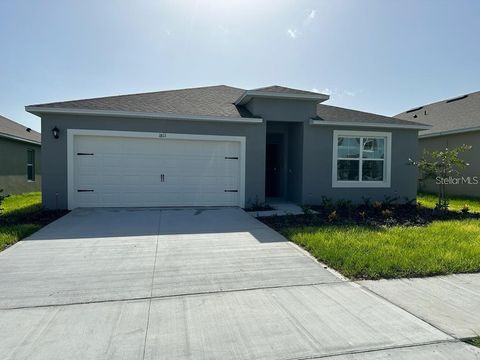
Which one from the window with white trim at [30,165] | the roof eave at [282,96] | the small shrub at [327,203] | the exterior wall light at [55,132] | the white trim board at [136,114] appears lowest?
the small shrub at [327,203]

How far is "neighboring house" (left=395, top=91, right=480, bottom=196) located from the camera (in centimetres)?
1460

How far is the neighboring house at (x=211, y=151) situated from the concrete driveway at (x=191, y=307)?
158 inches

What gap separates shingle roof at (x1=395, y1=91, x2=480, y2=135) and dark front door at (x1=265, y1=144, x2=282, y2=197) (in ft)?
27.8

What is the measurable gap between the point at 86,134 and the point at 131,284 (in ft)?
22.9

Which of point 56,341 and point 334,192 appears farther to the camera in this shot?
point 334,192

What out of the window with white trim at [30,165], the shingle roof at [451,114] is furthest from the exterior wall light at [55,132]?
the shingle roof at [451,114]

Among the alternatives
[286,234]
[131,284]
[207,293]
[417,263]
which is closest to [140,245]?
[131,284]

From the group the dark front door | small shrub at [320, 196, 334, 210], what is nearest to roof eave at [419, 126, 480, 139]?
small shrub at [320, 196, 334, 210]

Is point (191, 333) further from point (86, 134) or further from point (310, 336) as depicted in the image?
point (86, 134)

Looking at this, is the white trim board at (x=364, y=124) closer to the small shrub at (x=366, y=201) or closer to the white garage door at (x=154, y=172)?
the small shrub at (x=366, y=201)

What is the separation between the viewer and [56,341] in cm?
296

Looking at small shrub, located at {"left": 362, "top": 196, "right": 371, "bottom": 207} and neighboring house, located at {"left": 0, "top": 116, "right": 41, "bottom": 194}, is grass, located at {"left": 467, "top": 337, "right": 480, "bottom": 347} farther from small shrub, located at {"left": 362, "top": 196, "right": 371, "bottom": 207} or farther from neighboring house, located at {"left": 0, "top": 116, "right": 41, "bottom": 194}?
neighboring house, located at {"left": 0, "top": 116, "right": 41, "bottom": 194}

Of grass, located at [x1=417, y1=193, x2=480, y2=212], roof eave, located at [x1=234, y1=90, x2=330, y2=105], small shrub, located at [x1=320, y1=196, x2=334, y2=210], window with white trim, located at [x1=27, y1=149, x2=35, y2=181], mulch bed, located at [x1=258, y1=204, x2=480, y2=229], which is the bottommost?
mulch bed, located at [x1=258, y1=204, x2=480, y2=229]

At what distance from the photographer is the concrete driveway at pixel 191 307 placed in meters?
2.88
